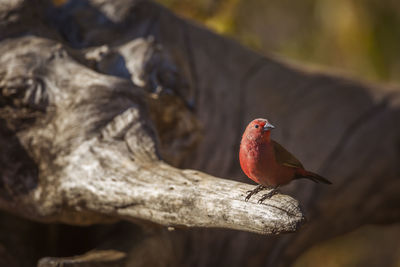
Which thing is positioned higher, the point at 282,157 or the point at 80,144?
the point at 282,157

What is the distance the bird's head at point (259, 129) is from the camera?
19.0 inches

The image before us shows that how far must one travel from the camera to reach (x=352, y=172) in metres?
1.42

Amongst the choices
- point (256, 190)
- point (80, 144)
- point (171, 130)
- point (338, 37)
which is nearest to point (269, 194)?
point (256, 190)

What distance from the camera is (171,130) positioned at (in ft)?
3.55

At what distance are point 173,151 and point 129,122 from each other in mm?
224

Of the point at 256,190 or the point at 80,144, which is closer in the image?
the point at 256,190

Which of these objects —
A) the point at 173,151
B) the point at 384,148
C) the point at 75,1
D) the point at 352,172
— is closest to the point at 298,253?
the point at 352,172

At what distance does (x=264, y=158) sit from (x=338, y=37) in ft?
6.88

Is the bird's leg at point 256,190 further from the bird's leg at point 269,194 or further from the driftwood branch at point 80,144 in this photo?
the driftwood branch at point 80,144

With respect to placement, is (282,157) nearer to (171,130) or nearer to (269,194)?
(269,194)

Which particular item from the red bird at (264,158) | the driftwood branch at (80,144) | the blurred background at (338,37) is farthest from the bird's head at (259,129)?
the blurred background at (338,37)

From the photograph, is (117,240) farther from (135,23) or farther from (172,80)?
(135,23)

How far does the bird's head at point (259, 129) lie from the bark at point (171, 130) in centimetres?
10

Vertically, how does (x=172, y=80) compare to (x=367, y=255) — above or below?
above
